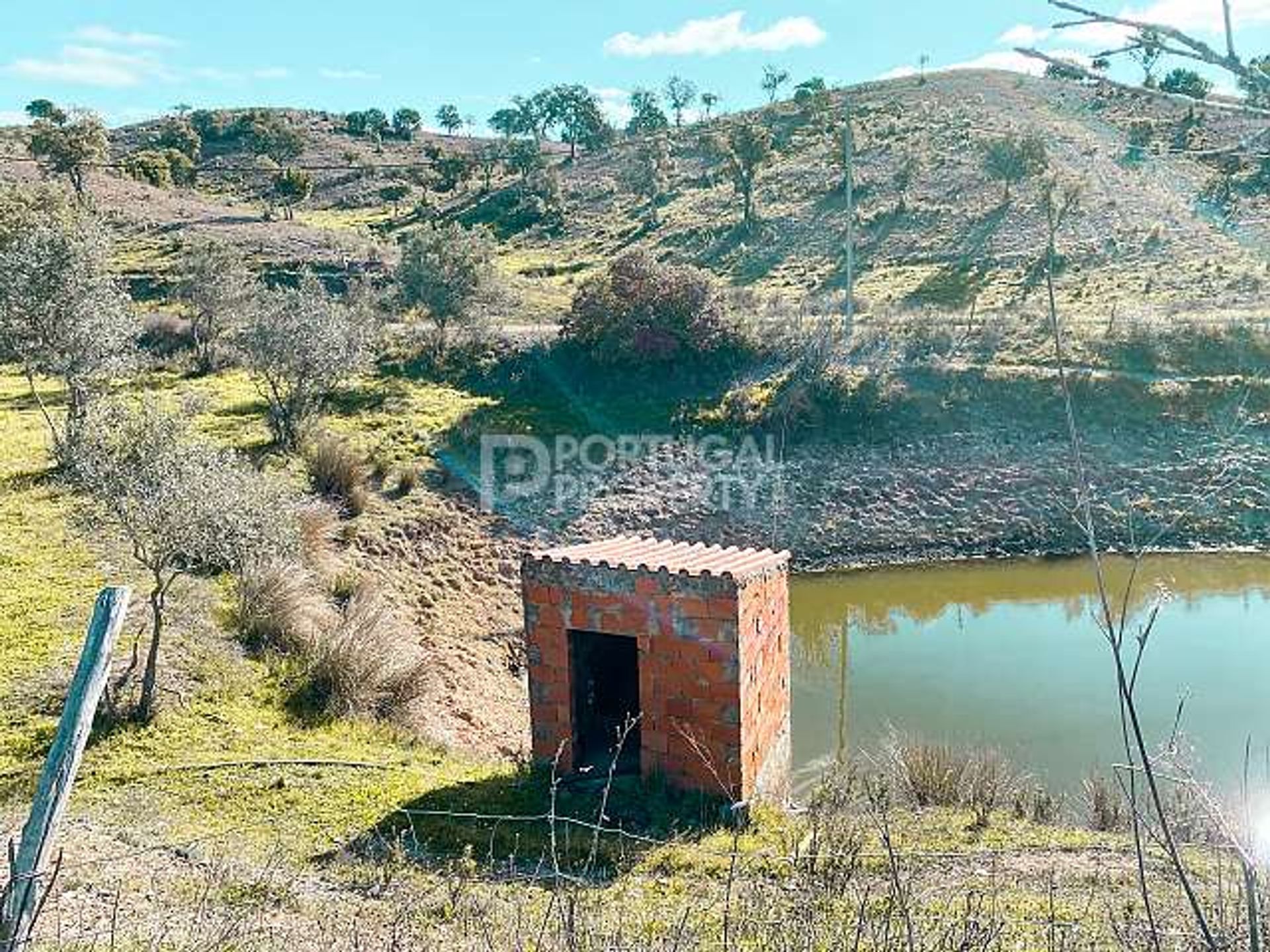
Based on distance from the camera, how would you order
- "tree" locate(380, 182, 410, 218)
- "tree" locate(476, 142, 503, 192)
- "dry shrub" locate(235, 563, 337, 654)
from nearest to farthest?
"dry shrub" locate(235, 563, 337, 654), "tree" locate(380, 182, 410, 218), "tree" locate(476, 142, 503, 192)

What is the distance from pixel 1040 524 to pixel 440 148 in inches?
2093

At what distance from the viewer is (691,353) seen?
74.6 ft

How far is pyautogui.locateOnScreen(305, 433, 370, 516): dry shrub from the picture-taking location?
52.2 ft

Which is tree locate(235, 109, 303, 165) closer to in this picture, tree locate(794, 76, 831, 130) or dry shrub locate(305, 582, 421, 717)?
tree locate(794, 76, 831, 130)

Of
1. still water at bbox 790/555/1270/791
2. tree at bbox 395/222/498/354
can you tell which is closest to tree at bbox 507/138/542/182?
tree at bbox 395/222/498/354

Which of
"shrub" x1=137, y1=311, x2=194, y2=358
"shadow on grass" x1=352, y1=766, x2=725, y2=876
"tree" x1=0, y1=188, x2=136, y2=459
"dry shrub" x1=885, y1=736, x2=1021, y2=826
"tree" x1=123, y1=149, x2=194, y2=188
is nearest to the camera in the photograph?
"shadow on grass" x1=352, y1=766, x2=725, y2=876

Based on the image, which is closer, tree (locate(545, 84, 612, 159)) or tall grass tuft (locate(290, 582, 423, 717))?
tall grass tuft (locate(290, 582, 423, 717))

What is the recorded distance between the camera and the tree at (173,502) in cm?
844

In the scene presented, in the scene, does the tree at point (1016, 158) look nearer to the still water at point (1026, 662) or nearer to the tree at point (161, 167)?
the still water at point (1026, 662)

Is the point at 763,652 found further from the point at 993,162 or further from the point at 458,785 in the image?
the point at 993,162

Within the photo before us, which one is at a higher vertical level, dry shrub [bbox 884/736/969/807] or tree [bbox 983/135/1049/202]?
tree [bbox 983/135/1049/202]

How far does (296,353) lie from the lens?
56.5 ft

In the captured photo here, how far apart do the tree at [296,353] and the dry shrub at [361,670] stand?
7598 millimetres

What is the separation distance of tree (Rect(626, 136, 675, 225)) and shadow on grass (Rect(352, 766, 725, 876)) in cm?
3656
